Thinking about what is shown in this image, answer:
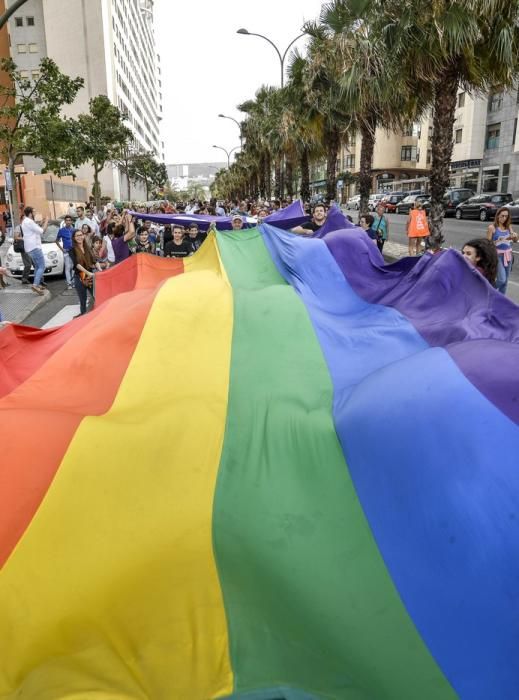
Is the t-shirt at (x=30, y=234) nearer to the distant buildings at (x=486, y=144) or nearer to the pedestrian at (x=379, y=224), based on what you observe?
the pedestrian at (x=379, y=224)

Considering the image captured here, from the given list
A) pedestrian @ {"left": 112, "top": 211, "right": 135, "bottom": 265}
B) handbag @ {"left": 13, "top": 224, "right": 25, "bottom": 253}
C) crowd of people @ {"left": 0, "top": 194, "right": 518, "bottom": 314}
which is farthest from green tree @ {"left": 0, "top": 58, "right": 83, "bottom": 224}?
pedestrian @ {"left": 112, "top": 211, "right": 135, "bottom": 265}

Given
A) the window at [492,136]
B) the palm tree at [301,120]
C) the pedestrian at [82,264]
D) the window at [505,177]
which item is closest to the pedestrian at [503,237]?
the pedestrian at [82,264]

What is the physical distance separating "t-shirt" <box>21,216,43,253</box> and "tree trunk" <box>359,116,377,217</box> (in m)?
9.82

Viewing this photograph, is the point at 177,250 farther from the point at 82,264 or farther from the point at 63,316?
the point at 63,316

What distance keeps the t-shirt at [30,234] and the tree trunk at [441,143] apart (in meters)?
9.26

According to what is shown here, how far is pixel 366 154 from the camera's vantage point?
1895cm

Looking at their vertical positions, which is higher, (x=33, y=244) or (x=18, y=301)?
(x=33, y=244)

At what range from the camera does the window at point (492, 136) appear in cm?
4802

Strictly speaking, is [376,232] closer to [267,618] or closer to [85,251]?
[85,251]

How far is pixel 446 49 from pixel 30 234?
9.94 metres

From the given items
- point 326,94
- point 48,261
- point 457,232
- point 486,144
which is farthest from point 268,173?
point 48,261

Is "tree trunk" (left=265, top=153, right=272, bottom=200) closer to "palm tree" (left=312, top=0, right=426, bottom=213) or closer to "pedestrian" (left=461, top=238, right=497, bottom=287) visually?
"palm tree" (left=312, top=0, right=426, bottom=213)

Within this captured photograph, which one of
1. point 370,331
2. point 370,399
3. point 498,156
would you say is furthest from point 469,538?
point 498,156

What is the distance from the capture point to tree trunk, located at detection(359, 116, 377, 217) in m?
17.9
